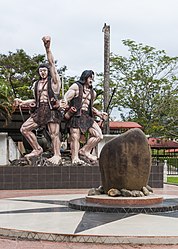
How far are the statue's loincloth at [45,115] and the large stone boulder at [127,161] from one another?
24.0ft

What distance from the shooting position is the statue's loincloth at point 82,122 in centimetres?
1702

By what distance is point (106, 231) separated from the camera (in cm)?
686

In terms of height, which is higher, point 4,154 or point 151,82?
point 151,82

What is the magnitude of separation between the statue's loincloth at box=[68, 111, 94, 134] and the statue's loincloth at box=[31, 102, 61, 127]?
527 millimetres

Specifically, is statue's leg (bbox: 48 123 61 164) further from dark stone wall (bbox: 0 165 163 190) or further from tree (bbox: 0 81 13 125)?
tree (bbox: 0 81 13 125)

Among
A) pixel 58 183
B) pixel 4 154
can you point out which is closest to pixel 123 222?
pixel 58 183

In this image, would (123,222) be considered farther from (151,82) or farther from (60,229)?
(151,82)

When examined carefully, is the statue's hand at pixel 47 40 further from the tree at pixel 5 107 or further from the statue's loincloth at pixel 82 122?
the tree at pixel 5 107

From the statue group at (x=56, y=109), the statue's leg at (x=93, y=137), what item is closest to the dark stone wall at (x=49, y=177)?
the statue group at (x=56, y=109)

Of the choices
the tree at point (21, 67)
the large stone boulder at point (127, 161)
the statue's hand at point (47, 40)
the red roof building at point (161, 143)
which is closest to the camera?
the large stone boulder at point (127, 161)

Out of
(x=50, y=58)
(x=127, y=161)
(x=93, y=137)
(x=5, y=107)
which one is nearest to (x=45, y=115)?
(x=93, y=137)

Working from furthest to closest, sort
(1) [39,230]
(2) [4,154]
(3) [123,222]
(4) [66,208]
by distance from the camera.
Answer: (2) [4,154] < (4) [66,208] < (3) [123,222] < (1) [39,230]

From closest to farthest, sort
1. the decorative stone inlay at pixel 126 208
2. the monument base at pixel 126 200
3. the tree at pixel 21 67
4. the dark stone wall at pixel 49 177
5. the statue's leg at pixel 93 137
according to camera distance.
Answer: the decorative stone inlay at pixel 126 208 → the monument base at pixel 126 200 → the dark stone wall at pixel 49 177 → the statue's leg at pixel 93 137 → the tree at pixel 21 67

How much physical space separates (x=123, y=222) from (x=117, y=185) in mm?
2091
